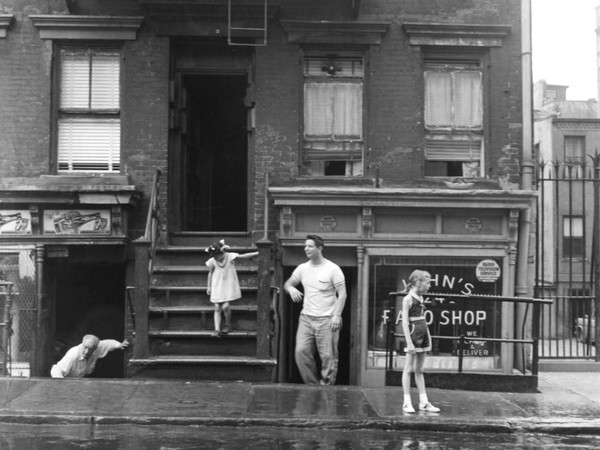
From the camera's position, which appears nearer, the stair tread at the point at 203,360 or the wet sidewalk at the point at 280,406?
the wet sidewalk at the point at 280,406

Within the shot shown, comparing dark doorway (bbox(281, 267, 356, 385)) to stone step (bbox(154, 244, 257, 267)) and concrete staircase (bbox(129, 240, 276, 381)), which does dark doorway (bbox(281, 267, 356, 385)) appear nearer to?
stone step (bbox(154, 244, 257, 267))

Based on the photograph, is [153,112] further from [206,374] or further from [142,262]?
[206,374]

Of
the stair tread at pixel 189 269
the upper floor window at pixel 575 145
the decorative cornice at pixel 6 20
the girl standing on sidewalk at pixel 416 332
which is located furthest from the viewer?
the upper floor window at pixel 575 145

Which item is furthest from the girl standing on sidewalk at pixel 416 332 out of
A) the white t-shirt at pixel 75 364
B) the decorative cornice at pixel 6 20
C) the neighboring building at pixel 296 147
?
the decorative cornice at pixel 6 20

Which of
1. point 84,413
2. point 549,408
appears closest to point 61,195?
point 84,413

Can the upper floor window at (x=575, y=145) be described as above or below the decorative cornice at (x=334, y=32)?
above

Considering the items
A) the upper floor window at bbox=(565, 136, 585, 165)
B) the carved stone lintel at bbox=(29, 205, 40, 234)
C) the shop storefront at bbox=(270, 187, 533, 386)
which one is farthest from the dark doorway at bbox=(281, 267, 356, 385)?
the upper floor window at bbox=(565, 136, 585, 165)

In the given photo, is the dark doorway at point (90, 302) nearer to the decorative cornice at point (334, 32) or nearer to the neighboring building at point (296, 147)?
the neighboring building at point (296, 147)

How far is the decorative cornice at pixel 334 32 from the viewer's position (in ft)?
39.5

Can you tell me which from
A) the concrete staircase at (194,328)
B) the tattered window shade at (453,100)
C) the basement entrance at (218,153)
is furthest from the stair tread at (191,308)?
the tattered window shade at (453,100)

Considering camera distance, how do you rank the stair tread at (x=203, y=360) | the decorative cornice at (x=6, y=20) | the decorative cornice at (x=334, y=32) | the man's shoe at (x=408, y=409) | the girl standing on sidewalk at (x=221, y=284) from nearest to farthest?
the man's shoe at (x=408, y=409) → the stair tread at (x=203, y=360) → the girl standing on sidewalk at (x=221, y=284) → the decorative cornice at (x=6, y=20) → the decorative cornice at (x=334, y=32)

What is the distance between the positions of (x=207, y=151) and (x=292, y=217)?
2878mm

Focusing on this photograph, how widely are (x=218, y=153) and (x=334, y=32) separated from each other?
3221mm

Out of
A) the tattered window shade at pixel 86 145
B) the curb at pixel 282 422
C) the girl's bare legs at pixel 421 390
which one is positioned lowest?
the curb at pixel 282 422
